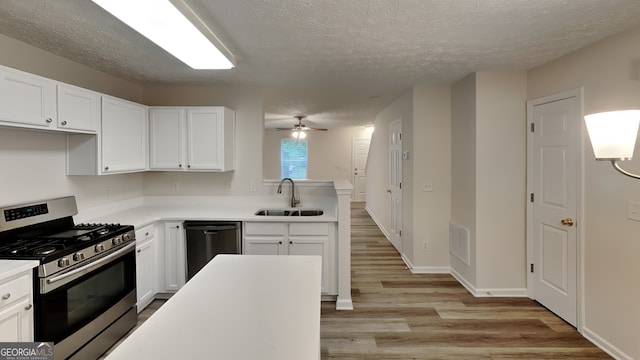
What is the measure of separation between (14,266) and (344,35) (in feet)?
8.16

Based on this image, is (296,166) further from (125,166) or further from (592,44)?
(592,44)

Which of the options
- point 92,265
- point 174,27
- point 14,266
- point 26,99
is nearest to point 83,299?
point 92,265

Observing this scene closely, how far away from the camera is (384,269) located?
4242 millimetres

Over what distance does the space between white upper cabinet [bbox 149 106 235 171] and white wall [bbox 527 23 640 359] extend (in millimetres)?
3428

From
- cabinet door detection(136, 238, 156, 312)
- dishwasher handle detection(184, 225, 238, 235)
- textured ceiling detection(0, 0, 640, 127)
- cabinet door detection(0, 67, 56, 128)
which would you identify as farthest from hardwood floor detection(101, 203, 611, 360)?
textured ceiling detection(0, 0, 640, 127)

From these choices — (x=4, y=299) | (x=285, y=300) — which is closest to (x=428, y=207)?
(x=285, y=300)

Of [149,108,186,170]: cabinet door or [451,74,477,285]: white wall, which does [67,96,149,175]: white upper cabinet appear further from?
[451,74,477,285]: white wall

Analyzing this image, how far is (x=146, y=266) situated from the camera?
3.04m

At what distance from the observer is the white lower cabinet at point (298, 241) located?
3197 mm

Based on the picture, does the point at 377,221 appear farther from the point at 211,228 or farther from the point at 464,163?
the point at 211,228

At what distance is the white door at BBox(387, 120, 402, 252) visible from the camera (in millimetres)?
4843

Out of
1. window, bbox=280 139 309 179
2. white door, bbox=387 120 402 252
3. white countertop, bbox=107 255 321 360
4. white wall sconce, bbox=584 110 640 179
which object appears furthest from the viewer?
window, bbox=280 139 309 179

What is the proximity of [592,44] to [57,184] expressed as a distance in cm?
458

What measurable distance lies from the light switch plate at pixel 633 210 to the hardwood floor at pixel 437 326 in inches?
42.0
